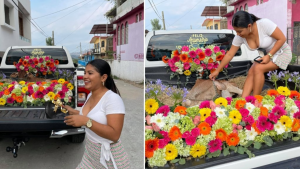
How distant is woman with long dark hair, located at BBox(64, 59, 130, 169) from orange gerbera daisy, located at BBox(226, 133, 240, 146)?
21.6 inches

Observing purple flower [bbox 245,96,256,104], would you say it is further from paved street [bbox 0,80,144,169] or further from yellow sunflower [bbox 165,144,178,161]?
paved street [bbox 0,80,144,169]

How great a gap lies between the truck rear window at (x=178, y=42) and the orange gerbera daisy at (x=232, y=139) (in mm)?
870

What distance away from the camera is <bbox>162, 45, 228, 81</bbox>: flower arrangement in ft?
6.42

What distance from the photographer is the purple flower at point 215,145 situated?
1354mm

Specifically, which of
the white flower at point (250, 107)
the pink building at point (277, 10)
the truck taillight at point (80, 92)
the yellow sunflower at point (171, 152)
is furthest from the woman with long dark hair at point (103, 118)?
the truck taillight at point (80, 92)

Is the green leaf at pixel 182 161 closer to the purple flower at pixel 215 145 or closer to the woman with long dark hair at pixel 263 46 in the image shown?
the purple flower at pixel 215 145

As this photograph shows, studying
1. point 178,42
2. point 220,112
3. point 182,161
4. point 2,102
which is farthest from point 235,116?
point 2,102

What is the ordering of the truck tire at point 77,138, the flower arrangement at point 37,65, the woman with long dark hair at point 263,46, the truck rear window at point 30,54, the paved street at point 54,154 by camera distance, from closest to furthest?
the woman with long dark hair at point 263,46
the paved street at point 54,154
the truck tire at point 77,138
the flower arrangement at point 37,65
the truck rear window at point 30,54

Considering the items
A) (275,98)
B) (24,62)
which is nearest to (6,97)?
(24,62)

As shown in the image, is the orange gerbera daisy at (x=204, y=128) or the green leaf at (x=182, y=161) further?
the orange gerbera daisy at (x=204, y=128)

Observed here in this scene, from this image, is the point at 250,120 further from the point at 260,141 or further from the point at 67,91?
the point at 67,91

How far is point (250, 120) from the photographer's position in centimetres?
150

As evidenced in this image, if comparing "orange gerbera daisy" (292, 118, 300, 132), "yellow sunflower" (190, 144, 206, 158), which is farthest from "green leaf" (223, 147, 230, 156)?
"orange gerbera daisy" (292, 118, 300, 132)

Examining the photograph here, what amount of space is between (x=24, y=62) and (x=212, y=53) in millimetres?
3116
